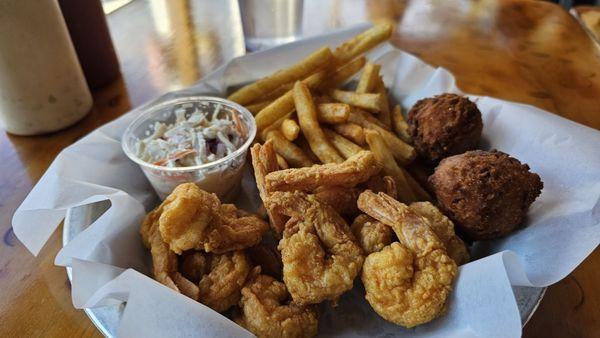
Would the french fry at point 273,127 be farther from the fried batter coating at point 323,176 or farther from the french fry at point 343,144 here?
the fried batter coating at point 323,176

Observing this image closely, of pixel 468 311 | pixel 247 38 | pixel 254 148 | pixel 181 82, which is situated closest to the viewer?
pixel 468 311

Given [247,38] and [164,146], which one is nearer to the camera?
[164,146]

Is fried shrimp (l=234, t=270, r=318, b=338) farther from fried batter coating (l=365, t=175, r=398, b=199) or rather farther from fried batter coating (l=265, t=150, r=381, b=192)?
fried batter coating (l=365, t=175, r=398, b=199)

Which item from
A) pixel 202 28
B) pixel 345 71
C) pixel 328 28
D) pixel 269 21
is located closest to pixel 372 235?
pixel 345 71

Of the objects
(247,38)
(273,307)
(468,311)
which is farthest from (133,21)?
(468,311)

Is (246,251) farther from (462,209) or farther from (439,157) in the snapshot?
(439,157)

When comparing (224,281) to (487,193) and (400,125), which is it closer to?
(487,193)

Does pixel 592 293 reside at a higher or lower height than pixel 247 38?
lower

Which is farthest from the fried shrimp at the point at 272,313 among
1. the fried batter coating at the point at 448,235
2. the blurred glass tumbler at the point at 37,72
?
the blurred glass tumbler at the point at 37,72
